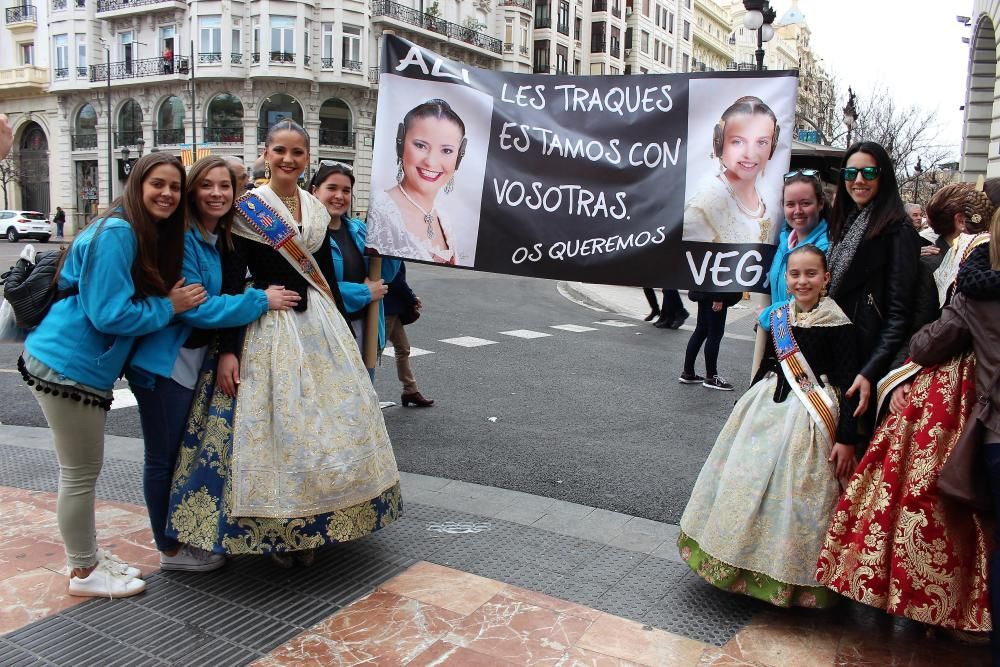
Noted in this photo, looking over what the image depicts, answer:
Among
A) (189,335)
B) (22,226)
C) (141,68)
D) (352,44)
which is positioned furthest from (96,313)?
(141,68)

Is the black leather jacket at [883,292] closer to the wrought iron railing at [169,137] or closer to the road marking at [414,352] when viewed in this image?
the road marking at [414,352]

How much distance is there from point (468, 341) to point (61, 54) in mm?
44508

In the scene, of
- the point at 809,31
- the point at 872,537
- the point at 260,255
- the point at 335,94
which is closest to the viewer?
the point at 872,537

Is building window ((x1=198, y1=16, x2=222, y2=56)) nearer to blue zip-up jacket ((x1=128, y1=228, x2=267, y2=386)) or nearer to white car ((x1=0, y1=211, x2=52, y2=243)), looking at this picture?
white car ((x1=0, y1=211, x2=52, y2=243))

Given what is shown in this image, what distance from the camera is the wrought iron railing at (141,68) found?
41.2m

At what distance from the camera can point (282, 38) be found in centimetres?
4056

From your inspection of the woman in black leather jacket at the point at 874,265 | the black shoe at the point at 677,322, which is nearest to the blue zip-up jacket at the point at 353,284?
the woman in black leather jacket at the point at 874,265

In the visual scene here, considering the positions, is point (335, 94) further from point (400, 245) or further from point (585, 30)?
point (400, 245)

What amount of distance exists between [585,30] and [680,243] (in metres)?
61.7

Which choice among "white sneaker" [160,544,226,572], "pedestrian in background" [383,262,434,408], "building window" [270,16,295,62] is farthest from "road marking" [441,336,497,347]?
"building window" [270,16,295,62]

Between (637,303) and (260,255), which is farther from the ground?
(260,255)

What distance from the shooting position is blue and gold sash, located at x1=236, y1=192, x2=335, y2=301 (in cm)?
350

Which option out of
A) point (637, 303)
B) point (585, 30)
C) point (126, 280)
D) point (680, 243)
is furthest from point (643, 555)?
point (585, 30)

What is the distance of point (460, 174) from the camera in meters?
4.20
